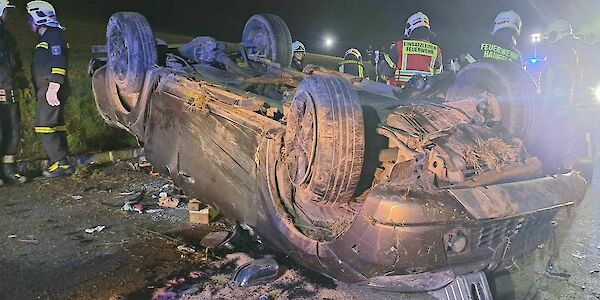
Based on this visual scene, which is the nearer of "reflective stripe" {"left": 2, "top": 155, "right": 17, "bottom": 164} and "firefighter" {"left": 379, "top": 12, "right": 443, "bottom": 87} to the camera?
"reflective stripe" {"left": 2, "top": 155, "right": 17, "bottom": 164}

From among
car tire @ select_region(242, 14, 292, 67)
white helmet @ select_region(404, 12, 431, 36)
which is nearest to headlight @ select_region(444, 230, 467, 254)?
car tire @ select_region(242, 14, 292, 67)

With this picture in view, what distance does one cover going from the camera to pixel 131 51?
4480 millimetres

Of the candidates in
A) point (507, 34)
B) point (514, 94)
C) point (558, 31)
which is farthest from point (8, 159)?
point (558, 31)

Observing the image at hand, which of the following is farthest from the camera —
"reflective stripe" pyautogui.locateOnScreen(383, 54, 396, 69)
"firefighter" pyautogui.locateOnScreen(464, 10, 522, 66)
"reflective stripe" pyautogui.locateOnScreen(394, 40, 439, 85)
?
"reflective stripe" pyautogui.locateOnScreen(383, 54, 396, 69)

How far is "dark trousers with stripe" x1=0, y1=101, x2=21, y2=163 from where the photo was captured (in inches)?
220

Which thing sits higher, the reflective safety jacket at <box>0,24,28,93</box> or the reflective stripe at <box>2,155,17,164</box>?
the reflective safety jacket at <box>0,24,28,93</box>

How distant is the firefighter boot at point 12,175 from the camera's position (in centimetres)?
521

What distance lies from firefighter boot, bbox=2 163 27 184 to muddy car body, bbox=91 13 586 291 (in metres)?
2.48

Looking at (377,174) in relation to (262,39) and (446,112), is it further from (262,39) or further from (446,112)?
(262,39)

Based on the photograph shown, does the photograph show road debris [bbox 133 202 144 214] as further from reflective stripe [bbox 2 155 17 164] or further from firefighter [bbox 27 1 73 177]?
reflective stripe [bbox 2 155 17 164]

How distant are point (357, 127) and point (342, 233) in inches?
21.7

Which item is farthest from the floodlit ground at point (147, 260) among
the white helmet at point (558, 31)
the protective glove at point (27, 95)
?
the white helmet at point (558, 31)

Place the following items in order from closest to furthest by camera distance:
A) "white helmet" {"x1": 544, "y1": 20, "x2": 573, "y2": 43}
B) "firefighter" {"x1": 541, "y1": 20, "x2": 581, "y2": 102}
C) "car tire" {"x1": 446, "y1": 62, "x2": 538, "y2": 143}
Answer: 1. "car tire" {"x1": 446, "y1": 62, "x2": 538, "y2": 143}
2. "firefighter" {"x1": 541, "y1": 20, "x2": 581, "y2": 102}
3. "white helmet" {"x1": 544, "y1": 20, "x2": 573, "y2": 43}

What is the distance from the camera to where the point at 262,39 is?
17.1 ft
